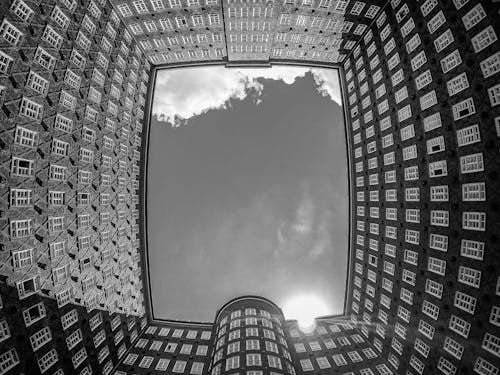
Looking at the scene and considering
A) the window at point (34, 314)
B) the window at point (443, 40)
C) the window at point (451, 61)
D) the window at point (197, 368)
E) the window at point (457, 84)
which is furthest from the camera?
the window at point (197, 368)

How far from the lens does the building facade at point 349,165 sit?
26.3m

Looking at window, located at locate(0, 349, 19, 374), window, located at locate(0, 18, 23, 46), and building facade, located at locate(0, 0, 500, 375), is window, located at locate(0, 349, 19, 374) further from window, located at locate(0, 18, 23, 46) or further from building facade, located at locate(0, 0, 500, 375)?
window, located at locate(0, 18, 23, 46)

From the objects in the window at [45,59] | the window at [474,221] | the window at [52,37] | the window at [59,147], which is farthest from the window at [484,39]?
the window at [59,147]

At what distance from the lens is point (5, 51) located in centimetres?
2377

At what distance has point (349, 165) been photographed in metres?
51.0

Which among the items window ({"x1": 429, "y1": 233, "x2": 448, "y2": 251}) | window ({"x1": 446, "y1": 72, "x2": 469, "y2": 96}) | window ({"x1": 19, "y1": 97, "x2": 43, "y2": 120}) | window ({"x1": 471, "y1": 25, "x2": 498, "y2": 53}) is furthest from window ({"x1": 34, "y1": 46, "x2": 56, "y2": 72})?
window ({"x1": 429, "y1": 233, "x2": 448, "y2": 251})

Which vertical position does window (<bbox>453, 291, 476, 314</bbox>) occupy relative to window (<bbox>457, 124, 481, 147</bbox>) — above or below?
below

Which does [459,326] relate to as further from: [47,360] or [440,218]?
[47,360]

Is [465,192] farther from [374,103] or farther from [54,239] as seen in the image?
[54,239]

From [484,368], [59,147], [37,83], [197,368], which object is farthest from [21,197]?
[484,368]

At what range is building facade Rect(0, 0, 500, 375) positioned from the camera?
2633 cm

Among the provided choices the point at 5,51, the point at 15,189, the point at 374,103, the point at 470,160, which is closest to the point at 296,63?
the point at 374,103

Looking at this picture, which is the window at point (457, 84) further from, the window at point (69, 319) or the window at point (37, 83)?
the window at point (69, 319)

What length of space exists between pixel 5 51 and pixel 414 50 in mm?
42177
